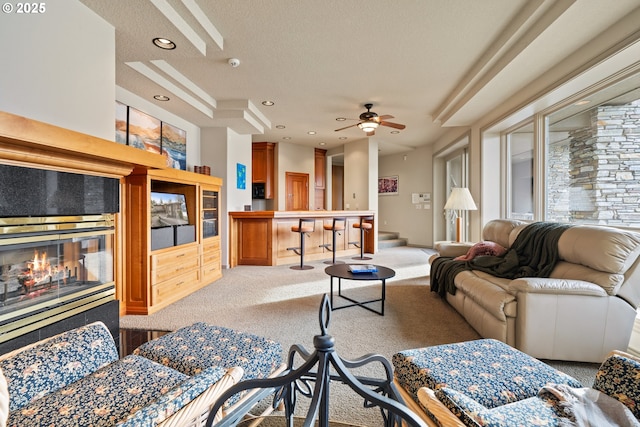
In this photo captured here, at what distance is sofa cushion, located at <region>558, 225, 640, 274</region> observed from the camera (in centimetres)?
208

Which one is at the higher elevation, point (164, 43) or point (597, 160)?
point (164, 43)

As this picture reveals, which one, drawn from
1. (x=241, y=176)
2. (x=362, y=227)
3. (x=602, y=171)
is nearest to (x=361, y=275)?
(x=602, y=171)

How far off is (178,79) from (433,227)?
6.54 meters

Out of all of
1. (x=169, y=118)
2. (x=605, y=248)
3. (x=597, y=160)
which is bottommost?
(x=605, y=248)

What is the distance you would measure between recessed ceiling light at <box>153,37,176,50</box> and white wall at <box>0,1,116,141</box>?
32 cm

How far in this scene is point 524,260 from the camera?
2.88m

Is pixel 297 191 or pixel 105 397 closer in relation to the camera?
pixel 105 397

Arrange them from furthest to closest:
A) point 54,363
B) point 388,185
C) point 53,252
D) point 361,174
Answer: point 388,185
point 361,174
point 53,252
point 54,363

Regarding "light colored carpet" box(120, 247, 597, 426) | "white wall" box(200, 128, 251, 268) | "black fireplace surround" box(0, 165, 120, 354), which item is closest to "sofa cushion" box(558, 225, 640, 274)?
"light colored carpet" box(120, 247, 597, 426)

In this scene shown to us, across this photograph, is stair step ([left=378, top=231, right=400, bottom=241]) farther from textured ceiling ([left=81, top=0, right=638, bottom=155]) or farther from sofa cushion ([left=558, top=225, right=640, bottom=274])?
sofa cushion ([left=558, top=225, right=640, bottom=274])

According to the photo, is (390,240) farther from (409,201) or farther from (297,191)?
(297,191)

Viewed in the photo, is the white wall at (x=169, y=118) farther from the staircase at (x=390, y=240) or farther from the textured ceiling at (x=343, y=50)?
the staircase at (x=390, y=240)

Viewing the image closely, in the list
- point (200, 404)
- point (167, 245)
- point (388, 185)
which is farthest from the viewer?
point (388, 185)

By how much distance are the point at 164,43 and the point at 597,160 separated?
13.9ft
